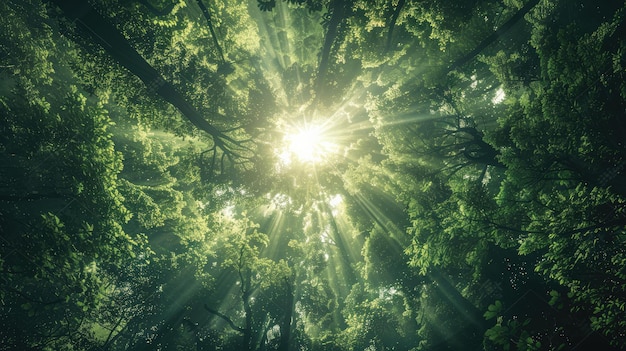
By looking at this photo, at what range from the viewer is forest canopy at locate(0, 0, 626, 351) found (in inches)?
172

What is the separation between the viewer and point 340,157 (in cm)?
1108

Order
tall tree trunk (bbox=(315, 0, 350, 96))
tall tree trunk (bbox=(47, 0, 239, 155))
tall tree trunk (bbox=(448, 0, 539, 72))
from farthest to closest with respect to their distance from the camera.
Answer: tall tree trunk (bbox=(47, 0, 239, 155)), tall tree trunk (bbox=(448, 0, 539, 72)), tall tree trunk (bbox=(315, 0, 350, 96))

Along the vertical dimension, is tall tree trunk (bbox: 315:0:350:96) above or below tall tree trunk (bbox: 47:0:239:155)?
below

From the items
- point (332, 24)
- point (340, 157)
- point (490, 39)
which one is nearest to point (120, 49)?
point (332, 24)

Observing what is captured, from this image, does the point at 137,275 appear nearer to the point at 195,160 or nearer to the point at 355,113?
the point at 195,160

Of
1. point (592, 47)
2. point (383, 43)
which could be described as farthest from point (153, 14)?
point (592, 47)

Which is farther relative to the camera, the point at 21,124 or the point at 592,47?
the point at 21,124

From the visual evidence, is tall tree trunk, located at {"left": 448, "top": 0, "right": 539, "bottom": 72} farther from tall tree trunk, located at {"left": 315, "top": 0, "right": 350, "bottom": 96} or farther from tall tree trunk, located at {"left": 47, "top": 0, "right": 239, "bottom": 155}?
tall tree trunk, located at {"left": 47, "top": 0, "right": 239, "bottom": 155}

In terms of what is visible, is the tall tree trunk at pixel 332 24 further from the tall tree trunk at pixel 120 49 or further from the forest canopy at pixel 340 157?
the tall tree trunk at pixel 120 49

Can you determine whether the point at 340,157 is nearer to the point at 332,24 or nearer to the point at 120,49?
the point at 332,24

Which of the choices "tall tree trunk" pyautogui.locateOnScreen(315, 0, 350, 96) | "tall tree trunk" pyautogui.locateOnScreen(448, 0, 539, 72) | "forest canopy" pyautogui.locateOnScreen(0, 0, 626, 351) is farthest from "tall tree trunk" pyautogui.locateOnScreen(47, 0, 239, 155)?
"tall tree trunk" pyautogui.locateOnScreen(448, 0, 539, 72)

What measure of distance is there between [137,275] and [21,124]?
14015 millimetres

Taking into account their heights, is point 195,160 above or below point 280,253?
below

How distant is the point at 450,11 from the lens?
246 inches
